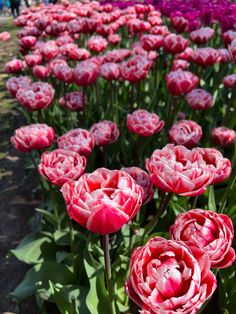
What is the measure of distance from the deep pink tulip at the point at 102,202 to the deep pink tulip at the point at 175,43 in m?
2.05

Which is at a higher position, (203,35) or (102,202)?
(102,202)

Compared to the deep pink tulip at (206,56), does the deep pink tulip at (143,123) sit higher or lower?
lower

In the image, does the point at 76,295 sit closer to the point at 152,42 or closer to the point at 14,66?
the point at 152,42

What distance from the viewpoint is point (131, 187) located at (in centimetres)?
104

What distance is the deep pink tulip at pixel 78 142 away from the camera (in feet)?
5.74

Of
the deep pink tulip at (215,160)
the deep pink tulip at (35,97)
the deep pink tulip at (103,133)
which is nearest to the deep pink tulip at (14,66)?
the deep pink tulip at (35,97)

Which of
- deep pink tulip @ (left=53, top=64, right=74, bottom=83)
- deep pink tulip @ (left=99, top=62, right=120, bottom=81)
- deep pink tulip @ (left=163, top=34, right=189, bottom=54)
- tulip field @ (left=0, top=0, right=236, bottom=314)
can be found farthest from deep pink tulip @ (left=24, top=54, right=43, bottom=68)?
deep pink tulip @ (left=163, top=34, right=189, bottom=54)

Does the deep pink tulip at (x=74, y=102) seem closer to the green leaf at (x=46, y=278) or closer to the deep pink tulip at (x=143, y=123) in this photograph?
the deep pink tulip at (x=143, y=123)

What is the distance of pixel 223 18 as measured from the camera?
3631 mm

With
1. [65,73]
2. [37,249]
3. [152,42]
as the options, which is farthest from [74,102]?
[37,249]

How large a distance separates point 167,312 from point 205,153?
78cm

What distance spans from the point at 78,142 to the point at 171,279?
103 cm

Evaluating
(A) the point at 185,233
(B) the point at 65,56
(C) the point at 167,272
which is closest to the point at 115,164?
(B) the point at 65,56

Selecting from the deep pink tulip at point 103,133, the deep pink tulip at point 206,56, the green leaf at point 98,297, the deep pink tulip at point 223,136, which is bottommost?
the green leaf at point 98,297
